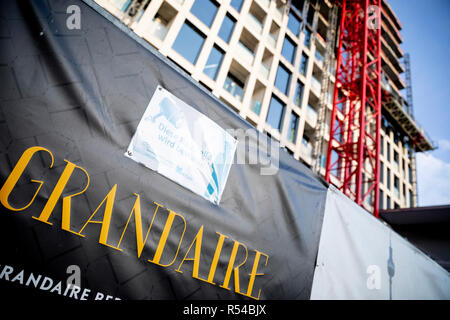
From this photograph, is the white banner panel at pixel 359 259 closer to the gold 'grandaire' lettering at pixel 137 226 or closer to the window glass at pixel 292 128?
the gold 'grandaire' lettering at pixel 137 226

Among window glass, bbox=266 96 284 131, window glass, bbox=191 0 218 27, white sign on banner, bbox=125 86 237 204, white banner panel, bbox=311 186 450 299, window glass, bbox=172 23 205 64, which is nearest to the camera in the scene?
white sign on banner, bbox=125 86 237 204

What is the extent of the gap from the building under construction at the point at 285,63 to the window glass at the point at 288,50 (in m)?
0.07

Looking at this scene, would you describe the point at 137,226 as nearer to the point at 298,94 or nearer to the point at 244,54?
the point at 244,54

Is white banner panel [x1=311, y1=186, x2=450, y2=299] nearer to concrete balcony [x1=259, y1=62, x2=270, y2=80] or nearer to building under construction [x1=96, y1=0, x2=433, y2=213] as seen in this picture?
building under construction [x1=96, y1=0, x2=433, y2=213]

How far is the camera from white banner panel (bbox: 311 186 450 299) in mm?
2355

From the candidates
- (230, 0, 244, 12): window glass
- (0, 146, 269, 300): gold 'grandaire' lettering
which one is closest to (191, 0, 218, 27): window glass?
(230, 0, 244, 12): window glass

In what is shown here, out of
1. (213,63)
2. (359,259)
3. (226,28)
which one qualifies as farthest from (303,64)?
(359,259)

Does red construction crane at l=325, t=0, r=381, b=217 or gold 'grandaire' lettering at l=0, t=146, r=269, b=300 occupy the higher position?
red construction crane at l=325, t=0, r=381, b=217

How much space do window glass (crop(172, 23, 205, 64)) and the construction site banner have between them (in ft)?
31.7

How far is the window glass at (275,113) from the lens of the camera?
495 inches

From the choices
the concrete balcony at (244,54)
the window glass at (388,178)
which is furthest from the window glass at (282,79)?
the window glass at (388,178)

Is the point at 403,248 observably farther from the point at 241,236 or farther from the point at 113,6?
the point at 113,6

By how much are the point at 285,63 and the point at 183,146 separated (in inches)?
556
